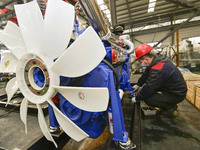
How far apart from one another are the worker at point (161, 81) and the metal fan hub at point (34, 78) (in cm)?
141

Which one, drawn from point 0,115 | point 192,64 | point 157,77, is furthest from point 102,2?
point 192,64

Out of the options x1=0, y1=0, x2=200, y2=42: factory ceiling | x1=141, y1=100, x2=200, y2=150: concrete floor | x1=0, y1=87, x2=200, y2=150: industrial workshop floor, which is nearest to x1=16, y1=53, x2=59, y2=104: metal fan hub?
x1=0, y1=87, x2=200, y2=150: industrial workshop floor

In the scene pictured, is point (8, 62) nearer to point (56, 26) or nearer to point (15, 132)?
point (56, 26)

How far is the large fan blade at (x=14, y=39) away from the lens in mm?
849

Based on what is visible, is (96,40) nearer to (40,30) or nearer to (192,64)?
(40,30)

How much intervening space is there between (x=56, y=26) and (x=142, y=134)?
1.73 m

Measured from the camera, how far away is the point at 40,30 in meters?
0.71

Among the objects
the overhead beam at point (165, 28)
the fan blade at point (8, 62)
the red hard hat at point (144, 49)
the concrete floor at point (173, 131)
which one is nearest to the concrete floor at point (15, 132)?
the fan blade at point (8, 62)

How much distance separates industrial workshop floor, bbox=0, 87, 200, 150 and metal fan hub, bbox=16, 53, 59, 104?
0.58 metres

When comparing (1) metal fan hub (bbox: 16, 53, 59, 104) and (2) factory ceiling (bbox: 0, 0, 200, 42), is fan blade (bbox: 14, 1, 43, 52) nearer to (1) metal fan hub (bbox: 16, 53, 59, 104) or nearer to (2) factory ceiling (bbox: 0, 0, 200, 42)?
(1) metal fan hub (bbox: 16, 53, 59, 104)

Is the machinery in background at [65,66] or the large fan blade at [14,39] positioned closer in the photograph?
the machinery in background at [65,66]

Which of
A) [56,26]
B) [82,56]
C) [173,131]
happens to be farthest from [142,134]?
[56,26]

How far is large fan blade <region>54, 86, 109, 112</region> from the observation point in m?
0.57

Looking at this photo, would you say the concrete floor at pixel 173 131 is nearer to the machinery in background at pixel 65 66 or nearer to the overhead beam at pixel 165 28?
the machinery in background at pixel 65 66
